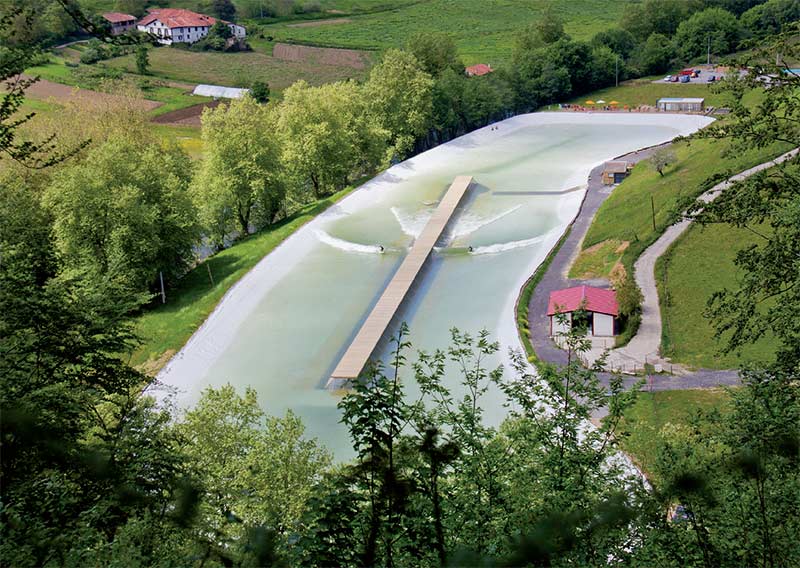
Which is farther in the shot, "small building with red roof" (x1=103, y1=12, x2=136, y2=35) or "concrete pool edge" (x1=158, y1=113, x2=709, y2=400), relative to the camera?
"small building with red roof" (x1=103, y1=12, x2=136, y2=35)

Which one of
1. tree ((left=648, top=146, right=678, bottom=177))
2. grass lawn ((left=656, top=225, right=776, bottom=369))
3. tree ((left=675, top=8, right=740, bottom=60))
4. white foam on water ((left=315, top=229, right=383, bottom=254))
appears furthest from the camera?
tree ((left=675, top=8, right=740, bottom=60))

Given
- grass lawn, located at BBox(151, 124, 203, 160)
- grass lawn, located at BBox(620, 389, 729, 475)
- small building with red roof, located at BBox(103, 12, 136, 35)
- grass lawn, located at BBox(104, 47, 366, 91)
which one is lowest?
grass lawn, located at BBox(620, 389, 729, 475)

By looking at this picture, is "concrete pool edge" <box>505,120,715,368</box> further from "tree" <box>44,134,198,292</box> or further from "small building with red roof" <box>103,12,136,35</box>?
"small building with red roof" <box>103,12,136,35</box>

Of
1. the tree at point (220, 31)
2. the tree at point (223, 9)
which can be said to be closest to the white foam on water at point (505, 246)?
the tree at point (220, 31)

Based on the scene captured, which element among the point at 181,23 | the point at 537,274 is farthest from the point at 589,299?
the point at 181,23

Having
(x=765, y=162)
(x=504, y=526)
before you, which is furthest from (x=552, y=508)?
(x=765, y=162)

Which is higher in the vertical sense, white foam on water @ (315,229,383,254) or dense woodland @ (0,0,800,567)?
dense woodland @ (0,0,800,567)

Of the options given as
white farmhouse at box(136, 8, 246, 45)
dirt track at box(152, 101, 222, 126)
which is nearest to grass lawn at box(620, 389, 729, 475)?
dirt track at box(152, 101, 222, 126)

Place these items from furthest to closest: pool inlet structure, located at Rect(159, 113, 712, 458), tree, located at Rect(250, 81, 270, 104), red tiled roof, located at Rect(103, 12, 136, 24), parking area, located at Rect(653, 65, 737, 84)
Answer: red tiled roof, located at Rect(103, 12, 136, 24), parking area, located at Rect(653, 65, 737, 84), tree, located at Rect(250, 81, 270, 104), pool inlet structure, located at Rect(159, 113, 712, 458)
